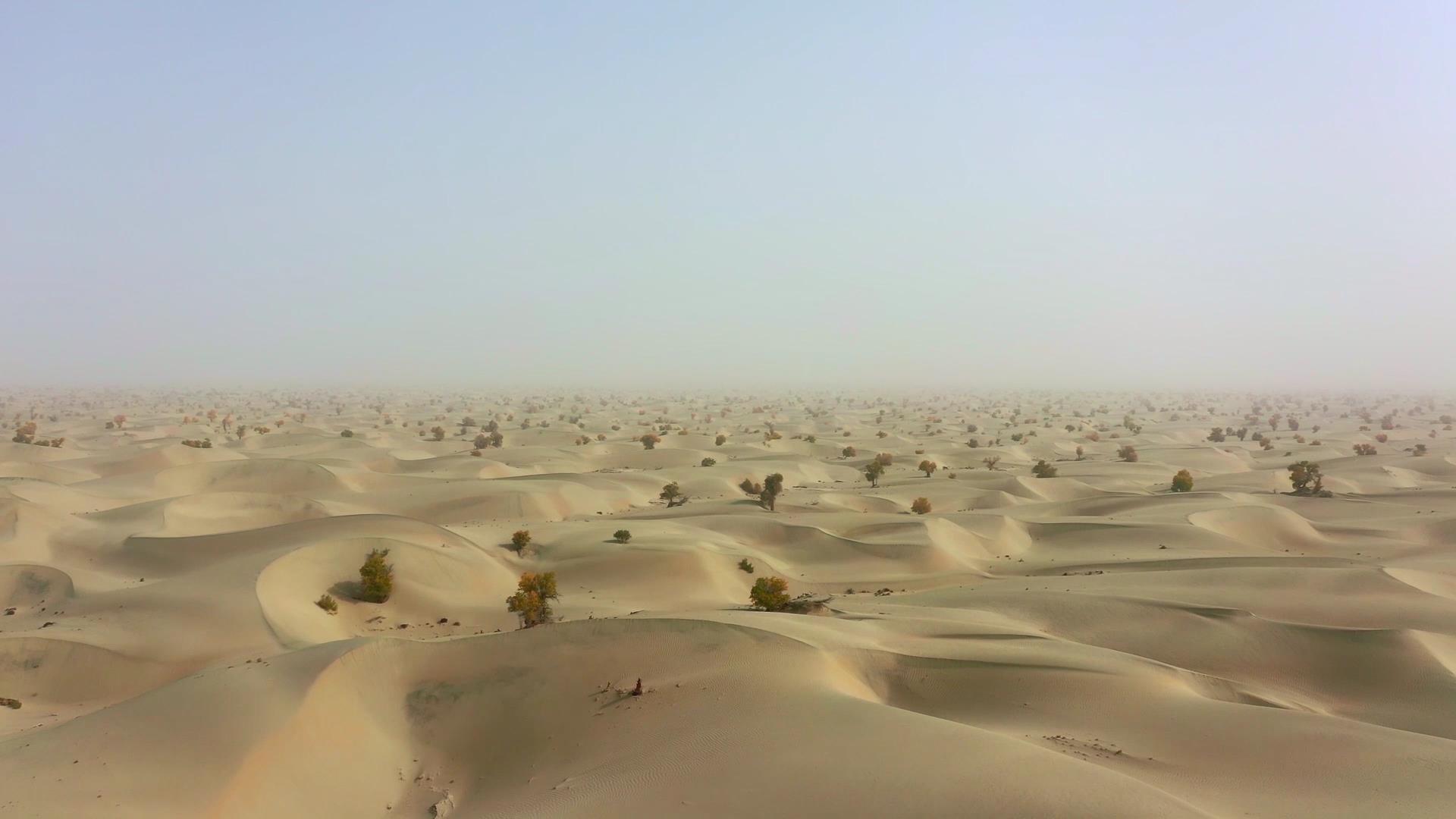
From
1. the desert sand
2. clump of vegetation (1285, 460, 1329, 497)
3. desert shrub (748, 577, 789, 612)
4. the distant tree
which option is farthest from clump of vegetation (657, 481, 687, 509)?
clump of vegetation (1285, 460, 1329, 497)

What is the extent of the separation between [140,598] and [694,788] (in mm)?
19592

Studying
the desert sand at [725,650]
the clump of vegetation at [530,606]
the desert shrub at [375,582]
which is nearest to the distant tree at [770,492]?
the desert sand at [725,650]

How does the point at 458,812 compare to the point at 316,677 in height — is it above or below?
below

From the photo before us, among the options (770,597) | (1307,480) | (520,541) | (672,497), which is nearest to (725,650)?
(770,597)

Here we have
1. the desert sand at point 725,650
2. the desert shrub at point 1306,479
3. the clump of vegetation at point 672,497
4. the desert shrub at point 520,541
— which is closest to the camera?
the desert sand at point 725,650

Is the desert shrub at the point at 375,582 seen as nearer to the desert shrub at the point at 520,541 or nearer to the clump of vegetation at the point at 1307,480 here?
the desert shrub at the point at 520,541

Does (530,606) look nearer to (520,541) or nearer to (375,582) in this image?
(375,582)

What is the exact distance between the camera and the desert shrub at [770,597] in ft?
67.7

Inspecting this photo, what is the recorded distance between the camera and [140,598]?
71.4 ft

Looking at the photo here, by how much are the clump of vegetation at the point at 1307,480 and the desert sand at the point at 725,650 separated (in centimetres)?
107

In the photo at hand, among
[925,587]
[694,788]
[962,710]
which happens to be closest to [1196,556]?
[925,587]

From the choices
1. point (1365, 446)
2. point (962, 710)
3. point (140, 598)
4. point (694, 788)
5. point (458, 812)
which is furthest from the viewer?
point (1365, 446)

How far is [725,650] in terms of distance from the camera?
15.2 m

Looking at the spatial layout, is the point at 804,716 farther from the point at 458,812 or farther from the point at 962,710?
the point at 458,812
